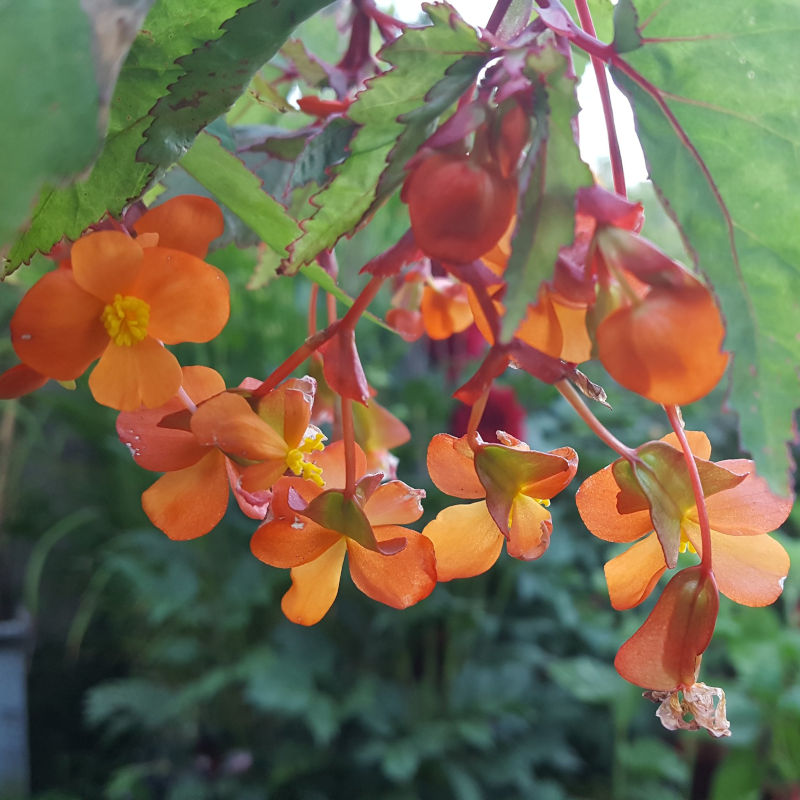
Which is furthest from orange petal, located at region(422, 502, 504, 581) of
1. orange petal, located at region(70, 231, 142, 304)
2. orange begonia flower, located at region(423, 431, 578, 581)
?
orange petal, located at region(70, 231, 142, 304)

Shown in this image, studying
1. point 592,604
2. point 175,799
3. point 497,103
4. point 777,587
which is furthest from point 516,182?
point 592,604

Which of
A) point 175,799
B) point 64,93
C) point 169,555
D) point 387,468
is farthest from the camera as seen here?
point 169,555

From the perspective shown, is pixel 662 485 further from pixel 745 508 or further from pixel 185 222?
pixel 185 222

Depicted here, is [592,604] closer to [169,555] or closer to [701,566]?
[169,555]

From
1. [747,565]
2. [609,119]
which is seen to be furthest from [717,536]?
[609,119]

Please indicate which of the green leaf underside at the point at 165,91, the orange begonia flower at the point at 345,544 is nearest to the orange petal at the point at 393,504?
the orange begonia flower at the point at 345,544

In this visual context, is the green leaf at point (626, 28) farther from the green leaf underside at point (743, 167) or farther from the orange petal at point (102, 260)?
the orange petal at point (102, 260)

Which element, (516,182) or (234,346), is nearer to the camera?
(516,182)
